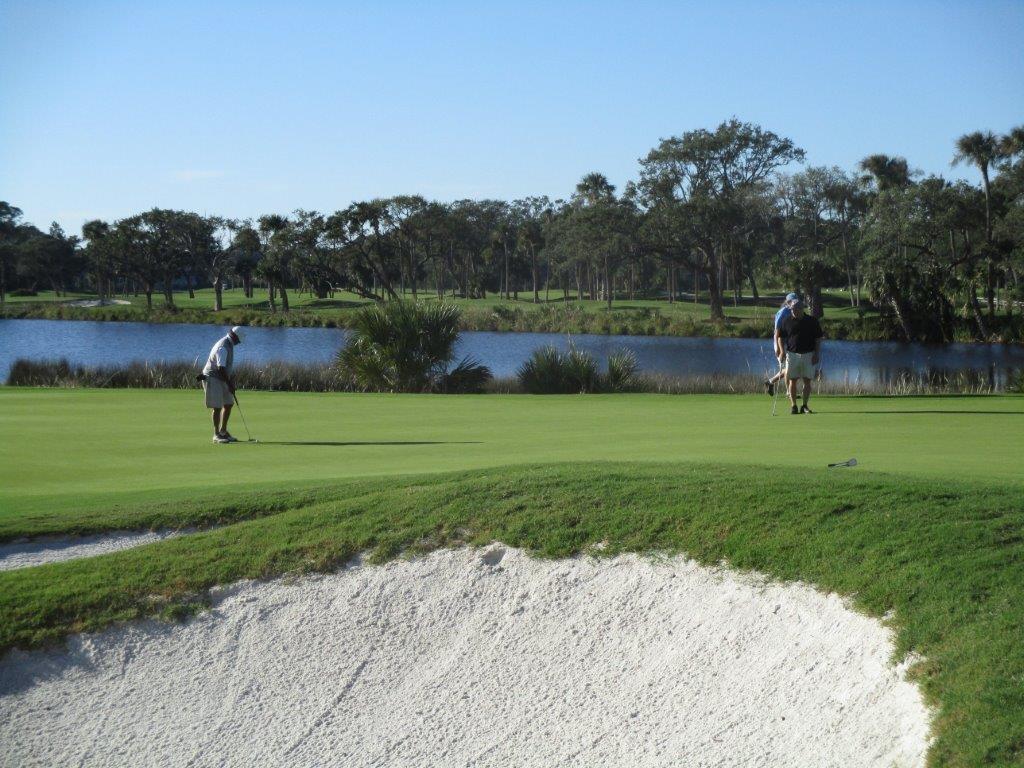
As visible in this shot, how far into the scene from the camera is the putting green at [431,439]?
12297 millimetres

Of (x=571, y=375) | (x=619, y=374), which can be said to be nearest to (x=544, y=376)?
(x=571, y=375)

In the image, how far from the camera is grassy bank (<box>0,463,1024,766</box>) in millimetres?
6707

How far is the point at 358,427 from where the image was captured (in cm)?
1841

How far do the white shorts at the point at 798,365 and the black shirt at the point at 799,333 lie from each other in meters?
0.11

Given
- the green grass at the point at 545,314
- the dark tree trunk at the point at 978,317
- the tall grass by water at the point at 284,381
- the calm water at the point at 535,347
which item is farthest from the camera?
the green grass at the point at 545,314

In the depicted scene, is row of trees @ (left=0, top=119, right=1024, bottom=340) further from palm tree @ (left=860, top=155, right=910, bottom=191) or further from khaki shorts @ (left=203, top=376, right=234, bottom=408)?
khaki shorts @ (left=203, top=376, right=234, bottom=408)

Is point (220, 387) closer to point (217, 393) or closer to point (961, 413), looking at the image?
point (217, 393)

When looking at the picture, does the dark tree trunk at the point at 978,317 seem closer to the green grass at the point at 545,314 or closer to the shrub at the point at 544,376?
the green grass at the point at 545,314

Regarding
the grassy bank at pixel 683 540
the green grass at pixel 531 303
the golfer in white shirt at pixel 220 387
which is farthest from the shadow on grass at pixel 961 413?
the green grass at pixel 531 303

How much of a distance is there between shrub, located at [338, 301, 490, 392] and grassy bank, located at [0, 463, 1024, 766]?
19.8 m

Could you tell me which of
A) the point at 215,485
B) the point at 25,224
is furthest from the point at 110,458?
the point at 25,224

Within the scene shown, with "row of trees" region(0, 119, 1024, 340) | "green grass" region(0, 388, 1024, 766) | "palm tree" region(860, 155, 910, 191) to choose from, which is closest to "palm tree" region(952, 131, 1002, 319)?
"row of trees" region(0, 119, 1024, 340)

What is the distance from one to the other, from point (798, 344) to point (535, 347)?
46.4 meters

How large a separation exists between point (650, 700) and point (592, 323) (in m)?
79.3
